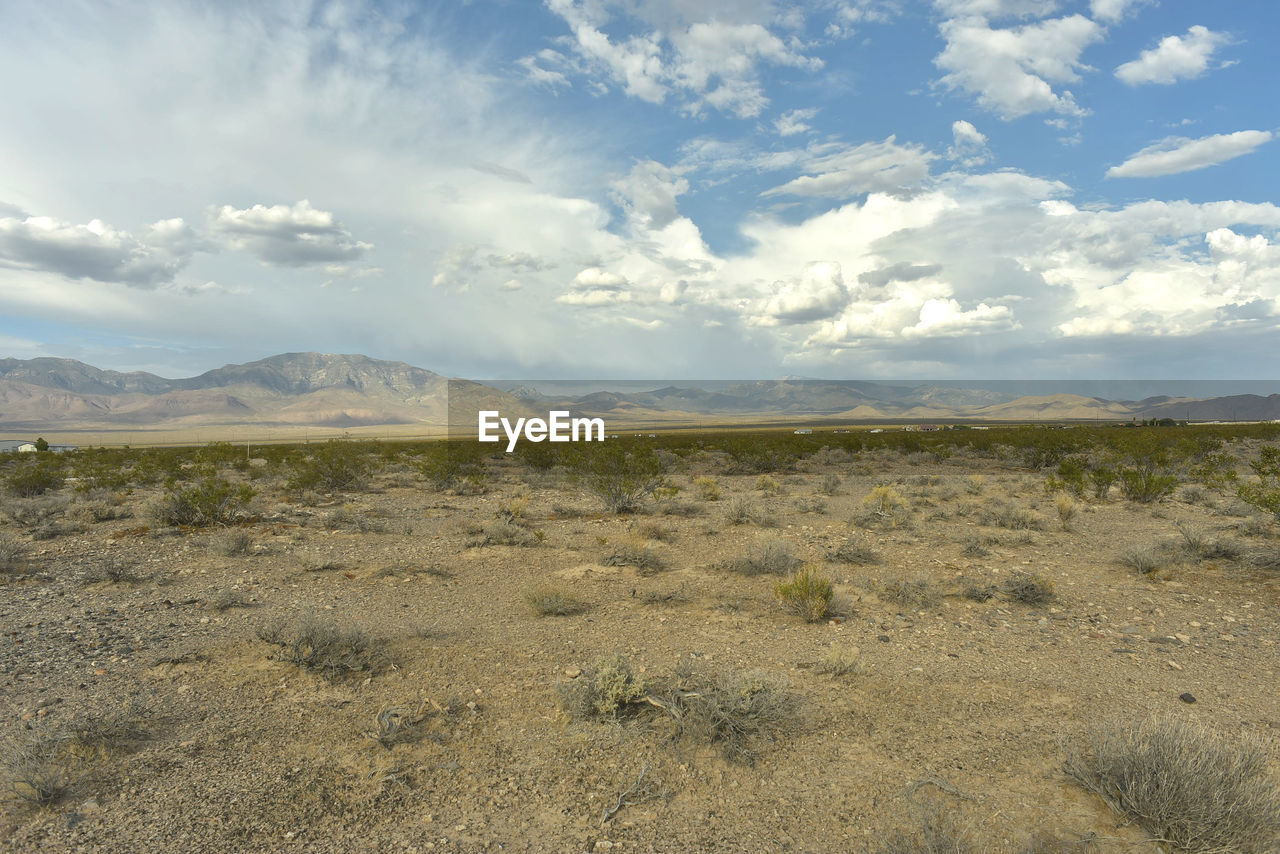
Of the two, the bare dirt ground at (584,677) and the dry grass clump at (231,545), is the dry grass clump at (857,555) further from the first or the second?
the dry grass clump at (231,545)

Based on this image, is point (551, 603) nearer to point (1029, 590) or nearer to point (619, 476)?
point (1029, 590)

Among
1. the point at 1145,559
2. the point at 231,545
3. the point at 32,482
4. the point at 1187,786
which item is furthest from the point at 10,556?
the point at 1145,559

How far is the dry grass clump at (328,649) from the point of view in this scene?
6883 millimetres

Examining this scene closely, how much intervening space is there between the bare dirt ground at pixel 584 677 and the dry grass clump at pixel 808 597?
231mm

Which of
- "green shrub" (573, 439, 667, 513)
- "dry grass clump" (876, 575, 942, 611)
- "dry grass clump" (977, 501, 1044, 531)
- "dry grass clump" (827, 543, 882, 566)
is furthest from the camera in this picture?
"green shrub" (573, 439, 667, 513)

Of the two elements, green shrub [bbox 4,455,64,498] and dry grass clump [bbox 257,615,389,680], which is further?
green shrub [bbox 4,455,64,498]

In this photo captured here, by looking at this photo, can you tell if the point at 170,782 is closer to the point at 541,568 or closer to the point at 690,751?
the point at 690,751

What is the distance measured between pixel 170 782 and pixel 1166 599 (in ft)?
40.5

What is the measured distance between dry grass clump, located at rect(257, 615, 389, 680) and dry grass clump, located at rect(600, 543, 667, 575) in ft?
16.7

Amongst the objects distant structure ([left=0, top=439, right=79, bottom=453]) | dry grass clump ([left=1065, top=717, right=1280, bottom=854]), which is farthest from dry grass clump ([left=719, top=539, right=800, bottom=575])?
distant structure ([left=0, top=439, right=79, bottom=453])

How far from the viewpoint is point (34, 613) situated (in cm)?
880

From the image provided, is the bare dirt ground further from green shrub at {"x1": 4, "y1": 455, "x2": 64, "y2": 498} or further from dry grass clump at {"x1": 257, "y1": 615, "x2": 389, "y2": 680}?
green shrub at {"x1": 4, "y1": 455, "x2": 64, "y2": 498}

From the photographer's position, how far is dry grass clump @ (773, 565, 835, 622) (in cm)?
870

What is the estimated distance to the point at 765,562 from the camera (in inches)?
445
